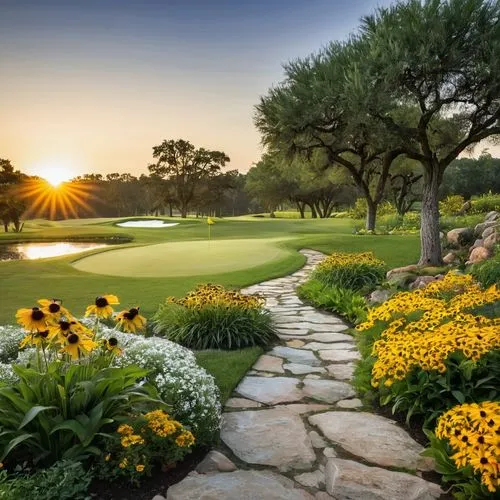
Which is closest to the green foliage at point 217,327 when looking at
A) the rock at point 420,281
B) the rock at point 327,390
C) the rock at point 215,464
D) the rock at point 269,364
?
the rock at point 269,364

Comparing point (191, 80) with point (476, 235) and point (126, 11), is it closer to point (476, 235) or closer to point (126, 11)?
point (126, 11)

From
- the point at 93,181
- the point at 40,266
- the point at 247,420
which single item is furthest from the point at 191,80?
the point at 93,181

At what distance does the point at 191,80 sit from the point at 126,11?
3.24 meters

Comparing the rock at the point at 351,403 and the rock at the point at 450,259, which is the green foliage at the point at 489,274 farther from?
the rock at the point at 351,403

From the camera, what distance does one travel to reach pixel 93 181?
79.5m

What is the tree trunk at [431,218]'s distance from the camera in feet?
40.2

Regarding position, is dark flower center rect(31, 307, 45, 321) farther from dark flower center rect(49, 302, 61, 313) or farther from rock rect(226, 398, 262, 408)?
rock rect(226, 398, 262, 408)

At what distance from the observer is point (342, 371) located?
535cm

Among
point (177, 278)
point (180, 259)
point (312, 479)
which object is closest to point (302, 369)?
point (312, 479)

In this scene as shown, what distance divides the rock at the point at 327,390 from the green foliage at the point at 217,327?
149cm

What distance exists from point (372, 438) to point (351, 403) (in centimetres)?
73

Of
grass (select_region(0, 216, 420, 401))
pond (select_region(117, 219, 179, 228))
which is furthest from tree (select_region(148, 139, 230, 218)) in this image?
grass (select_region(0, 216, 420, 401))

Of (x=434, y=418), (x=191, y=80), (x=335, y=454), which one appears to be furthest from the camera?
(x=191, y=80)

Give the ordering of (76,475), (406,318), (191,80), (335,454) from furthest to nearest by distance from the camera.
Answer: (191,80) < (406,318) < (335,454) < (76,475)
